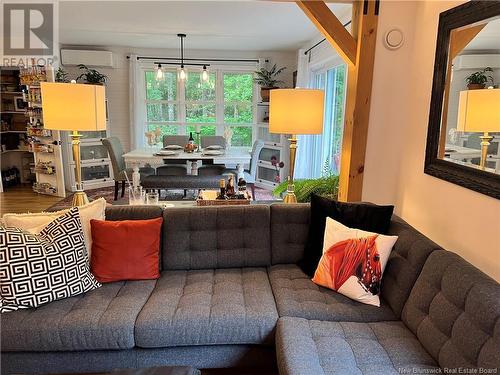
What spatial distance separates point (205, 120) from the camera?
6949 millimetres

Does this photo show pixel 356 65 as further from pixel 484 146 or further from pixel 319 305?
pixel 319 305

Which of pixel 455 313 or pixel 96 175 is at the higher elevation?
pixel 455 313

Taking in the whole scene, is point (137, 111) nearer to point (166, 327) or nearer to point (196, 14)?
point (196, 14)

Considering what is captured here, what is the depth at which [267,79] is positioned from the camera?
6.49 m

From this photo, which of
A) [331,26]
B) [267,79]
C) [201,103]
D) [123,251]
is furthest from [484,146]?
[201,103]

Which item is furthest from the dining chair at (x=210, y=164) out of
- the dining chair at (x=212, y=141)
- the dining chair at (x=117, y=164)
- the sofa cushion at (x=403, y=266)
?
the sofa cushion at (x=403, y=266)

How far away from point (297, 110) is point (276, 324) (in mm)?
1394

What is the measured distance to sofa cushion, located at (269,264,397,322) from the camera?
1856 mm

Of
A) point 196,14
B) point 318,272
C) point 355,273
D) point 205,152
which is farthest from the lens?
point 205,152

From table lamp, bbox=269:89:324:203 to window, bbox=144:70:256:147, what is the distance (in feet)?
14.4

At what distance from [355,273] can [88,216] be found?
1.53 m

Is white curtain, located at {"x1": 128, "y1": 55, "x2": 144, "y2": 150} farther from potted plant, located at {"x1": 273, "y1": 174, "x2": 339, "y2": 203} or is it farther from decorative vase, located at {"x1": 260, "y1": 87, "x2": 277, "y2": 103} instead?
potted plant, located at {"x1": 273, "y1": 174, "x2": 339, "y2": 203}

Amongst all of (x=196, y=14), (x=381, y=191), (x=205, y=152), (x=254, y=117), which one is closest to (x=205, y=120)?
(x=254, y=117)

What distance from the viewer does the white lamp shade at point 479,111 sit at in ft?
5.74
